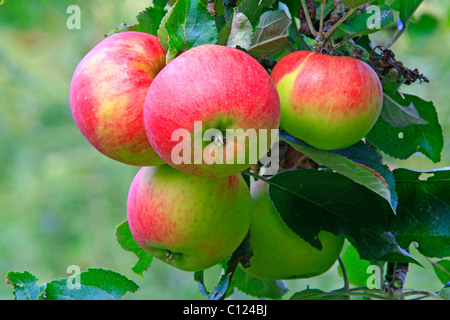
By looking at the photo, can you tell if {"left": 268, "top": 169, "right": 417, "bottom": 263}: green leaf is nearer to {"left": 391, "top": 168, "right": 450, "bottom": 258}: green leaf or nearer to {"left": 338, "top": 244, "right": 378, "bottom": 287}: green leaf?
{"left": 391, "top": 168, "right": 450, "bottom": 258}: green leaf

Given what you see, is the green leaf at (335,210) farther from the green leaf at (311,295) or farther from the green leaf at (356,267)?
the green leaf at (356,267)

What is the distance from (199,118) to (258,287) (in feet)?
1.68

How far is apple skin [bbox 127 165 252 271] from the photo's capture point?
59 centimetres

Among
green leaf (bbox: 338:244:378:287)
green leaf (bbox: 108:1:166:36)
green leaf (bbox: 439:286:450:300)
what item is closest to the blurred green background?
green leaf (bbox: 338:244:378:287)

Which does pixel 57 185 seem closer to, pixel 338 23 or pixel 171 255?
pixel 171 255

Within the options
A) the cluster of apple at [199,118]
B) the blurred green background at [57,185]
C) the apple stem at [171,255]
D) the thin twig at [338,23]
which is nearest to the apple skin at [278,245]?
the cluster of apple at [199,118]

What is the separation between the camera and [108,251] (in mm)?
2719

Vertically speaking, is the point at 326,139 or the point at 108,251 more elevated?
the point at 326,139

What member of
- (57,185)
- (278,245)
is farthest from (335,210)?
(57,185)

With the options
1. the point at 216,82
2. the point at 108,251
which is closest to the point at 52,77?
the point at 108,251

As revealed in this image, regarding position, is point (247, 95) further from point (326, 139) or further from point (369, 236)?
point (369, 236)

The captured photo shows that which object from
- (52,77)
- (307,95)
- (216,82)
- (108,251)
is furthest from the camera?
(52,77)

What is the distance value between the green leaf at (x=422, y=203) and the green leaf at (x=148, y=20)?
0.38 metres

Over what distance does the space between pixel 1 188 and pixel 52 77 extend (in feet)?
2.34
